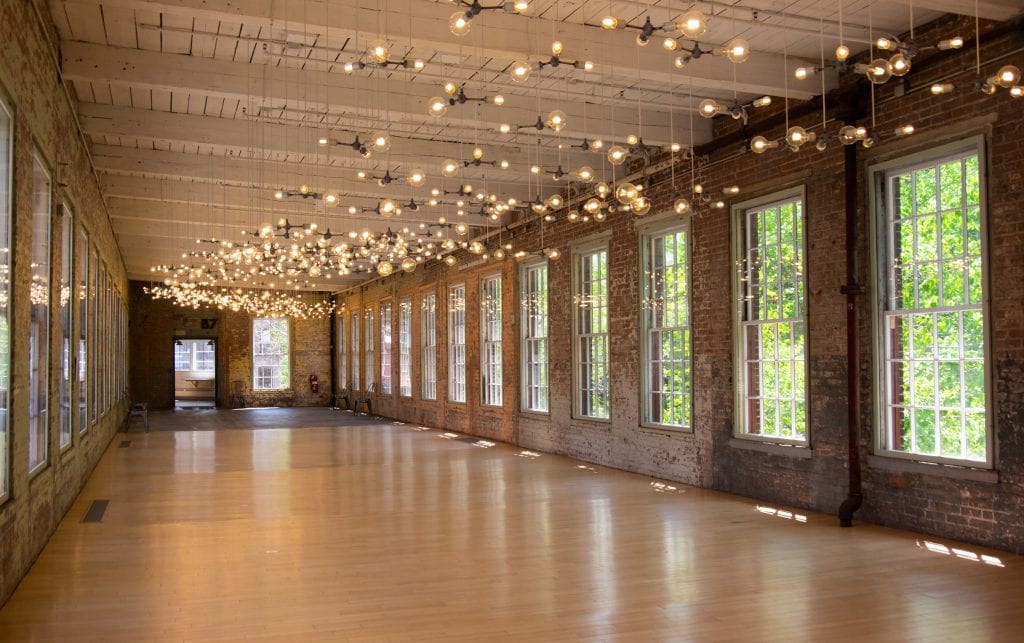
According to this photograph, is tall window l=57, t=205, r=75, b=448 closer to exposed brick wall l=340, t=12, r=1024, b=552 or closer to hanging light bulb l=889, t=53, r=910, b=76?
exposed brick wall l=340, t=12, r=1024, b=552

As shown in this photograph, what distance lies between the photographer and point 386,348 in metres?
25.1

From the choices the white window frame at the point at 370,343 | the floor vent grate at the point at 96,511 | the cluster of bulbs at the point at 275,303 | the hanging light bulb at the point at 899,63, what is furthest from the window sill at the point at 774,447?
the cluster of bulbs at the point at 275,303

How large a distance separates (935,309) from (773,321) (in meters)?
2.03

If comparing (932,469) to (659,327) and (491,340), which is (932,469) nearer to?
(659,327)

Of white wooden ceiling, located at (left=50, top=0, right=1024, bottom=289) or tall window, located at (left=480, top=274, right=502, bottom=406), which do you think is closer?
white wooden ceiling, located at (left=50, top=0, right=1024, bottom=289)

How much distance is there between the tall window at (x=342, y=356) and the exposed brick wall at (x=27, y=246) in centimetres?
2054

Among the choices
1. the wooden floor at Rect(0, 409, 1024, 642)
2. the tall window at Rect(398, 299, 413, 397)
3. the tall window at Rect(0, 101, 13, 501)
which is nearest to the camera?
the wooden floor at Rect(0, 409, 1024, 642)

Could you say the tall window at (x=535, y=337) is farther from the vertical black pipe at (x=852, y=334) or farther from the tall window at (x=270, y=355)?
the tall window at (x=270, y=355)

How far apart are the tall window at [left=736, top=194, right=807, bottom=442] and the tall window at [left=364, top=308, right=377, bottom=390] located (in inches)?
683

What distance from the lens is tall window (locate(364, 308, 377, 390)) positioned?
86.4 ft

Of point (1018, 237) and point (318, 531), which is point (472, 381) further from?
point (1018, 237)

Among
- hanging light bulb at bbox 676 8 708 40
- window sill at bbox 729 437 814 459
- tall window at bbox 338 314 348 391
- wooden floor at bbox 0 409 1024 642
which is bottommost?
wooden floor at bbox 0 409 1024 642

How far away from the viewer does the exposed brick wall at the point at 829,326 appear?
7.00m

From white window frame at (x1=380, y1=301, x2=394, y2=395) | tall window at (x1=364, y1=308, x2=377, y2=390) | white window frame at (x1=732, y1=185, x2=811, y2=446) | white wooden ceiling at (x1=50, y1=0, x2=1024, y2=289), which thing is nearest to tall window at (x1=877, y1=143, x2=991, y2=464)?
white wooden ceiling at (x1=50, y1=0, x2=1024, y2=289)
